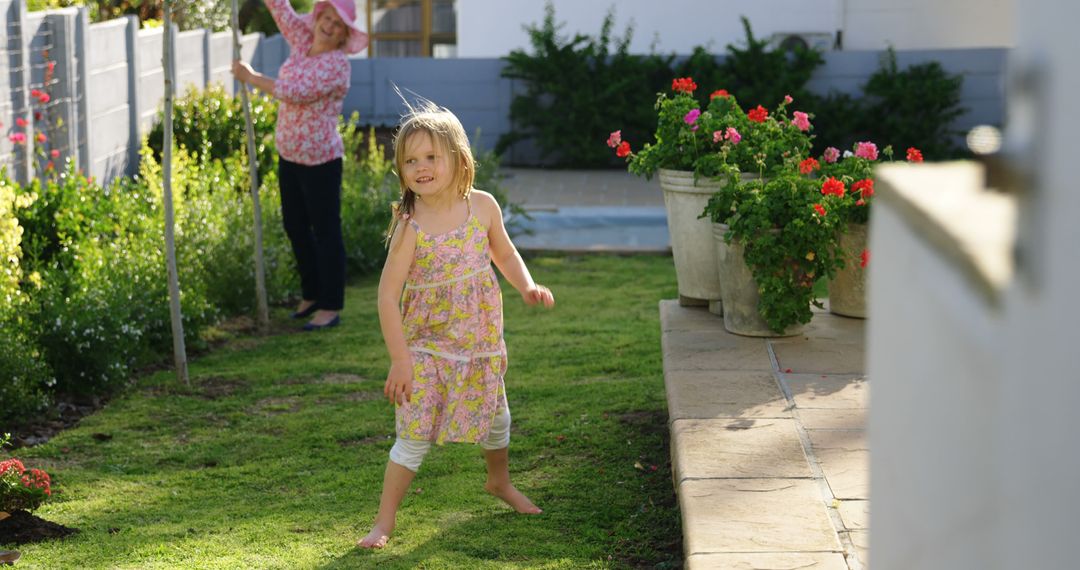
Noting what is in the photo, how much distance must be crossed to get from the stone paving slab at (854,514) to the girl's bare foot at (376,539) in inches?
46.3

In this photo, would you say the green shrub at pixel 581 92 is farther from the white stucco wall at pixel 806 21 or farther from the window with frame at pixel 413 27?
the window with frame at pixel 413 27

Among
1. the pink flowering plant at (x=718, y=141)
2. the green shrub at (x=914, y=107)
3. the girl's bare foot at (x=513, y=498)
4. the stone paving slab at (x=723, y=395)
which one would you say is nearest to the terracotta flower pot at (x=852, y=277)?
the pink flowering plant at (x=718, y=141)

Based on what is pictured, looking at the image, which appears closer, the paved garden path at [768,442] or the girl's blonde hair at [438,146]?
the paved garden path at [768,442]

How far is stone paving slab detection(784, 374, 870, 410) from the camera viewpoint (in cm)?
396

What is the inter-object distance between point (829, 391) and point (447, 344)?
1365 mm

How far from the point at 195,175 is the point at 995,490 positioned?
669cm

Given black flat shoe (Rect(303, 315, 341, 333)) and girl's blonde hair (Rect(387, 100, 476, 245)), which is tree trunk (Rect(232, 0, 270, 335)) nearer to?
black flat shoe (Rect(303, 315, 341, 333))

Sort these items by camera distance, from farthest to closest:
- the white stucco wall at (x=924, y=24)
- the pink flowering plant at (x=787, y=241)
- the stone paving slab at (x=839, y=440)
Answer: the white stucco wall at (x=924, y=24), the pink flowering plant at (x=787, y=241), the stone paving slab at (x=839, y=440)

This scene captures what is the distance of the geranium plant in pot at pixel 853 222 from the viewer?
4.87 m

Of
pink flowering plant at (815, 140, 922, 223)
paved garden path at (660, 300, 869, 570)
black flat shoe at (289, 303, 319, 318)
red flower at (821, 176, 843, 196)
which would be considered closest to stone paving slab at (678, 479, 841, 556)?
paved garden path at (660, 300, 869, 570)

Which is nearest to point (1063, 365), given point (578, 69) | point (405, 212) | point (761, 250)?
point (405, 212)

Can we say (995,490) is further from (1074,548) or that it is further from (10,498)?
(10,498)

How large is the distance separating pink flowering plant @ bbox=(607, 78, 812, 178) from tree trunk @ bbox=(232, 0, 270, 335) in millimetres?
1774

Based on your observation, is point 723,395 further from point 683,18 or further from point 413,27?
point 413,27
